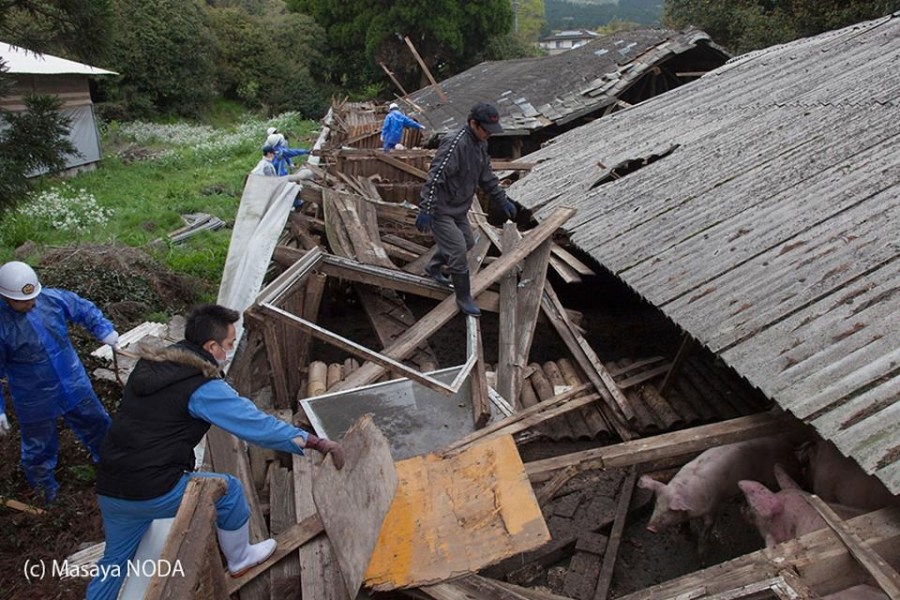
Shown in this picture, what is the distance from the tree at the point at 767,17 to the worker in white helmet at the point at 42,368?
2104 centimetres

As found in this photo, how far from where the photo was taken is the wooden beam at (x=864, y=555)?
9.16 ft

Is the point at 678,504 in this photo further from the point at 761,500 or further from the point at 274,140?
the point at 274,140

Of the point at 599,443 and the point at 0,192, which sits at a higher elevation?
the point at 0,192

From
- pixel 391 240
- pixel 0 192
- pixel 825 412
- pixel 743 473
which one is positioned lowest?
pixel 743 473

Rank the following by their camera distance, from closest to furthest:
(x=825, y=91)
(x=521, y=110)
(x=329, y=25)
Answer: (x=825, y=91)
(x=521, y=110)
(x=329, y=25)

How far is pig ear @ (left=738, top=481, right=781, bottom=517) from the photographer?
3.88 meters

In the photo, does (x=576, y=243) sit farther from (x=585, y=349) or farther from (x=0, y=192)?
(x=0, y=192)

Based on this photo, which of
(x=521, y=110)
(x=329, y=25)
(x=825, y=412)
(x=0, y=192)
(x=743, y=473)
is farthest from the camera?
(x=329, y=25)

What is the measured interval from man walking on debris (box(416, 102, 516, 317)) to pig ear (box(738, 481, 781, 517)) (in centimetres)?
289

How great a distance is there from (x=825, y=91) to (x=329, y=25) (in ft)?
117

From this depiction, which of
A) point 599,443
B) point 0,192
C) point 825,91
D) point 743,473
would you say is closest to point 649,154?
point 825,91

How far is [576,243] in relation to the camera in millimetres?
6727

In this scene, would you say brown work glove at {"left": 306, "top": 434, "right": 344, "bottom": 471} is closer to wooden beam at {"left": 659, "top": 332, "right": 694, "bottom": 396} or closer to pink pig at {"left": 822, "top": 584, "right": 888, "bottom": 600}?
pink pig at {"left": 822, "top": 584, "right": 888, "bottom": 600}

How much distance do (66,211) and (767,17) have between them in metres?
23.0
